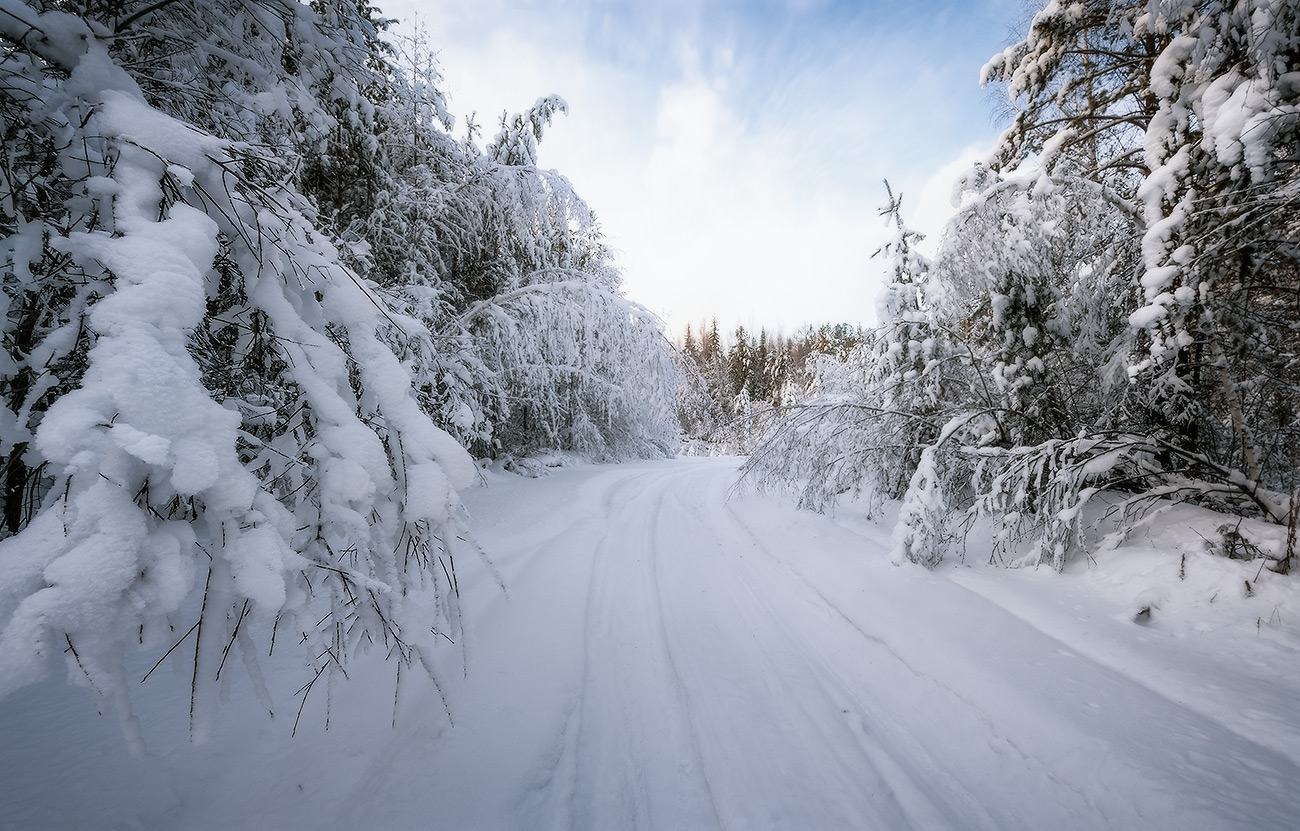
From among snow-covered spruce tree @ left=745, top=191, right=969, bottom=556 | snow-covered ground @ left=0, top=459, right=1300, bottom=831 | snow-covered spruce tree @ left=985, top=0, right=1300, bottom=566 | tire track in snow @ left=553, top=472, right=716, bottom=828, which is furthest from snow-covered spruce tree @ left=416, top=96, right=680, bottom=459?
snow-covered spruce tree @ left=985, top=0, right=1300, bottom=566

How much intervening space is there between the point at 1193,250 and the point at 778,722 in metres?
4.77

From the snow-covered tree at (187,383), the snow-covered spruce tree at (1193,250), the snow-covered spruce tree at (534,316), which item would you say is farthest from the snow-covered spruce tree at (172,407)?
the snow-covered spruce tree at (1193,250)

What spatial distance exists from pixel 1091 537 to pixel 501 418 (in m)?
8.30

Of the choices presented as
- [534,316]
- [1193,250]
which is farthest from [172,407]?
[1193,250]

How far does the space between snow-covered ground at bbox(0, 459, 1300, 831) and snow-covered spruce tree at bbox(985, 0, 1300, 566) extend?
80cm

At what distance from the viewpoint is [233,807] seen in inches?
70.6

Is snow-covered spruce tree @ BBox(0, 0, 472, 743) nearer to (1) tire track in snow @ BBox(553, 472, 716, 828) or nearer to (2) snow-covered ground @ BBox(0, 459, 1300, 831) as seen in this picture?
(2) snow-covered ground @ BBox(0, 459, 1300, 831)

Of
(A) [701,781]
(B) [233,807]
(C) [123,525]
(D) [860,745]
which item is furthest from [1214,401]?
(B) [233,807]

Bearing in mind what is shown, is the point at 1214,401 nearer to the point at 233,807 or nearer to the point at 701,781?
the point at 701,781

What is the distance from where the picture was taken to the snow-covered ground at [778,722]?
1864mm

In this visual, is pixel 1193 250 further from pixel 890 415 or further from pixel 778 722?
pixel 778 722

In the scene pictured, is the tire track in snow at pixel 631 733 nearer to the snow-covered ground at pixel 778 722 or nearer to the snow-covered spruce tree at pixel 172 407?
the snow-covered ground at pixel 778 722

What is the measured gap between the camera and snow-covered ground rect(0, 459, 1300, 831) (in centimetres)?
186

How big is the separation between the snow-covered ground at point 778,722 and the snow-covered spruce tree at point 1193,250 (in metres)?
0.80
